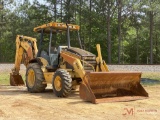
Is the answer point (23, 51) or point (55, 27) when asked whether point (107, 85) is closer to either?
point (55, 27)

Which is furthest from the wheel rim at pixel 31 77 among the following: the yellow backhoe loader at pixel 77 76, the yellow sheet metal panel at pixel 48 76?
the yellow sheet metal panel at pixel 48 76

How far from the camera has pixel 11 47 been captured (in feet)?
159

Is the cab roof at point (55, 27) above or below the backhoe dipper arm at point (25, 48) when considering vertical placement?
above

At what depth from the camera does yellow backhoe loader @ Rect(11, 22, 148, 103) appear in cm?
862

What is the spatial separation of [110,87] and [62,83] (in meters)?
1.57

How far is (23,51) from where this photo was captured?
12.9 meters

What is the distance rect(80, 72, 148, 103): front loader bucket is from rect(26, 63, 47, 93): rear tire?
264 centimetres

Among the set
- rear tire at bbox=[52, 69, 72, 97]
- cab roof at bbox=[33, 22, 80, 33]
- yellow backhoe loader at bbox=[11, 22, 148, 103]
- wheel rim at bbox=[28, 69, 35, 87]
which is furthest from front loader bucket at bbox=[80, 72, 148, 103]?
wheel rim at bbox=[28, 69, 35, 87]

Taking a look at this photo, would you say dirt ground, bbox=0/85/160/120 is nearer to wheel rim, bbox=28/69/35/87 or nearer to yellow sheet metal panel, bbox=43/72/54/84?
yellow sheet metal panel, bbox=43/72/54/84

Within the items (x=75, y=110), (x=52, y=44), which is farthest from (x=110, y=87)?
(x=52, y=44)

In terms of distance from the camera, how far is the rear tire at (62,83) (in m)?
9.02

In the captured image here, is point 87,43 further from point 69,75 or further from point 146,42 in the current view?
point 69,75

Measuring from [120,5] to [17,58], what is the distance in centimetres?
3209

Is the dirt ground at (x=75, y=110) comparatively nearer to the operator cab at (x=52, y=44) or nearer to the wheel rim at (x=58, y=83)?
the wheel rim at (x=58, y=83)
